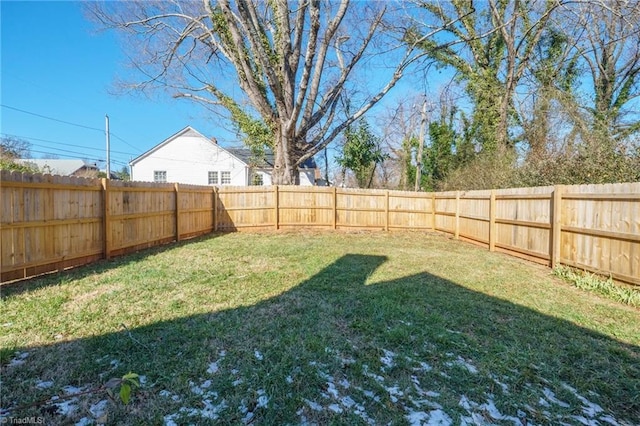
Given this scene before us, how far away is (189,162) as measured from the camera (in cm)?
2025

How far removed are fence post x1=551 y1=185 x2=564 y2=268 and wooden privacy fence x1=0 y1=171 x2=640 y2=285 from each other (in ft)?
0.06

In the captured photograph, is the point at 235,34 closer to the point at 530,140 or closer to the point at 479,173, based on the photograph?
the point at 479,173

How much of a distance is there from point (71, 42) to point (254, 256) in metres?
11.4

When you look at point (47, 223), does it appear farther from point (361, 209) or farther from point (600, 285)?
point (361, 209)

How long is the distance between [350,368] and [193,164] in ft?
66.5

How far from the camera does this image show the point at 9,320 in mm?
3086

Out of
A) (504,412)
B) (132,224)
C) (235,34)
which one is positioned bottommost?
(504,412)

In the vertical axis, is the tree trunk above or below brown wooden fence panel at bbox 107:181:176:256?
above

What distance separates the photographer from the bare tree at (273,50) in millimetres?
10398

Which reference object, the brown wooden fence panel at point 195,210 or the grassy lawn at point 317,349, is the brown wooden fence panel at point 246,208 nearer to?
the brown wooden fence panel at point 195,210

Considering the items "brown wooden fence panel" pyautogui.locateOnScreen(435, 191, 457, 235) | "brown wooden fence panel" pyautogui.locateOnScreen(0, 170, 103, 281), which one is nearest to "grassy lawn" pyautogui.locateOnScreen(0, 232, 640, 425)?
"brown wooden fence panel" pyautogui.locateOnScreen(0, 170, 103, 281)

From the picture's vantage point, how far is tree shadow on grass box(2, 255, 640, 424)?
6.36 feet

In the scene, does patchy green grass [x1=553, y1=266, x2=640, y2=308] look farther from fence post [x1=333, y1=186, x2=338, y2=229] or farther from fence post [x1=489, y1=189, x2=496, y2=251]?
fence post [x1=333, y1=186, x2=338, y2=229]

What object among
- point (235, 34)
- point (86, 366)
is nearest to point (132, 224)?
point (86, 366)
